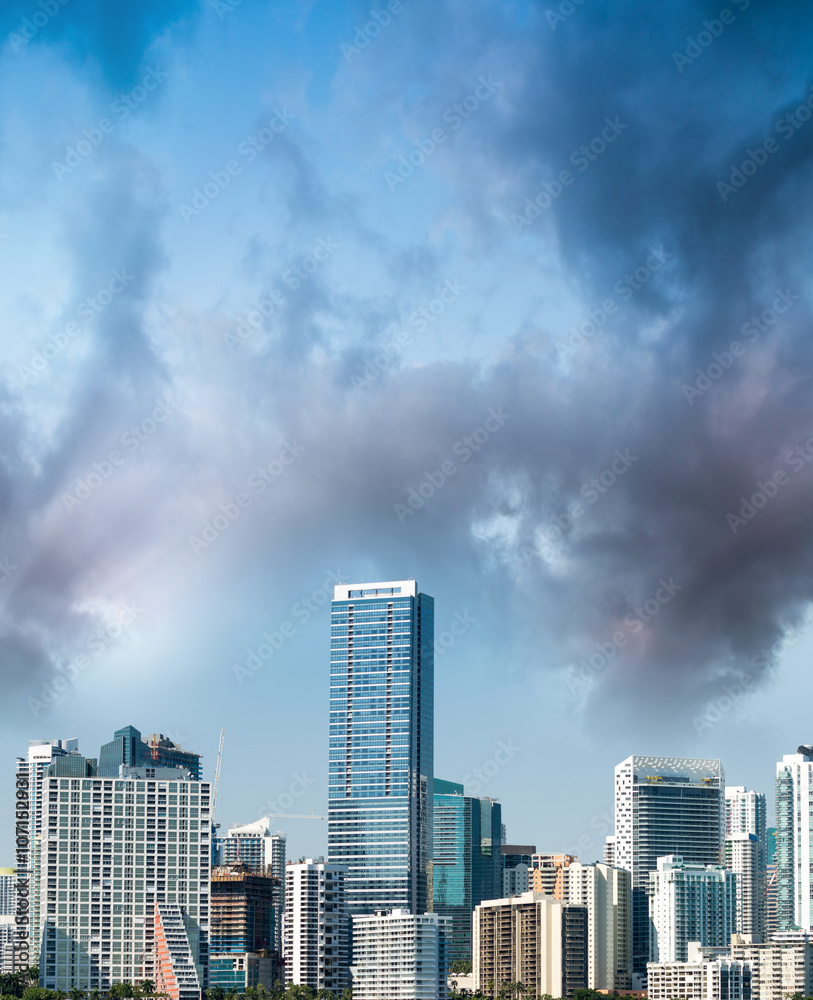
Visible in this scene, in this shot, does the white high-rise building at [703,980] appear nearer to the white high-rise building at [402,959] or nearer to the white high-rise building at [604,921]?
the white high-rise building at [604,921]

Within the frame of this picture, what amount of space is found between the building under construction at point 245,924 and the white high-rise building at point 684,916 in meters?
39.2

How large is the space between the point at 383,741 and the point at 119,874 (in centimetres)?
3630

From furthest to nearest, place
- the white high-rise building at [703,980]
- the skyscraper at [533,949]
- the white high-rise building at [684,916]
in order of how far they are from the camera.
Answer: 1. the white high-rise building at [684,916]
2. the skyscraper at [533,949]
3. the white high-rise building at [703,980]

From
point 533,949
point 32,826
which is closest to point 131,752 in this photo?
point 32,826

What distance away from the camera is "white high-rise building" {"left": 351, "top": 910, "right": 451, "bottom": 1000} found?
150m

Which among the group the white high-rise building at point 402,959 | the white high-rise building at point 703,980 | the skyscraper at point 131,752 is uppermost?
the skyscraper at point 131,752

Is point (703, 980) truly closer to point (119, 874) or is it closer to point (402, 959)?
point (402, 959)

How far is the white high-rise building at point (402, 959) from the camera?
15012 cm

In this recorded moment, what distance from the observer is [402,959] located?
151500mm

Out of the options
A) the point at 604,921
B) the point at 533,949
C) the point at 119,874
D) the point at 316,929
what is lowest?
the point at 533,949

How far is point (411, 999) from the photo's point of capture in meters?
149

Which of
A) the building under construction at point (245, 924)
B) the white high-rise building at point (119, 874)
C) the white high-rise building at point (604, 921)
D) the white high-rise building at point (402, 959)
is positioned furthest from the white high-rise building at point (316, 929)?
the white high-rise building at point (604, 921)

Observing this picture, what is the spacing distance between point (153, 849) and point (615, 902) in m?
56.1

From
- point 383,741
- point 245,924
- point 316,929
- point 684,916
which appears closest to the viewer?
point 316,929
